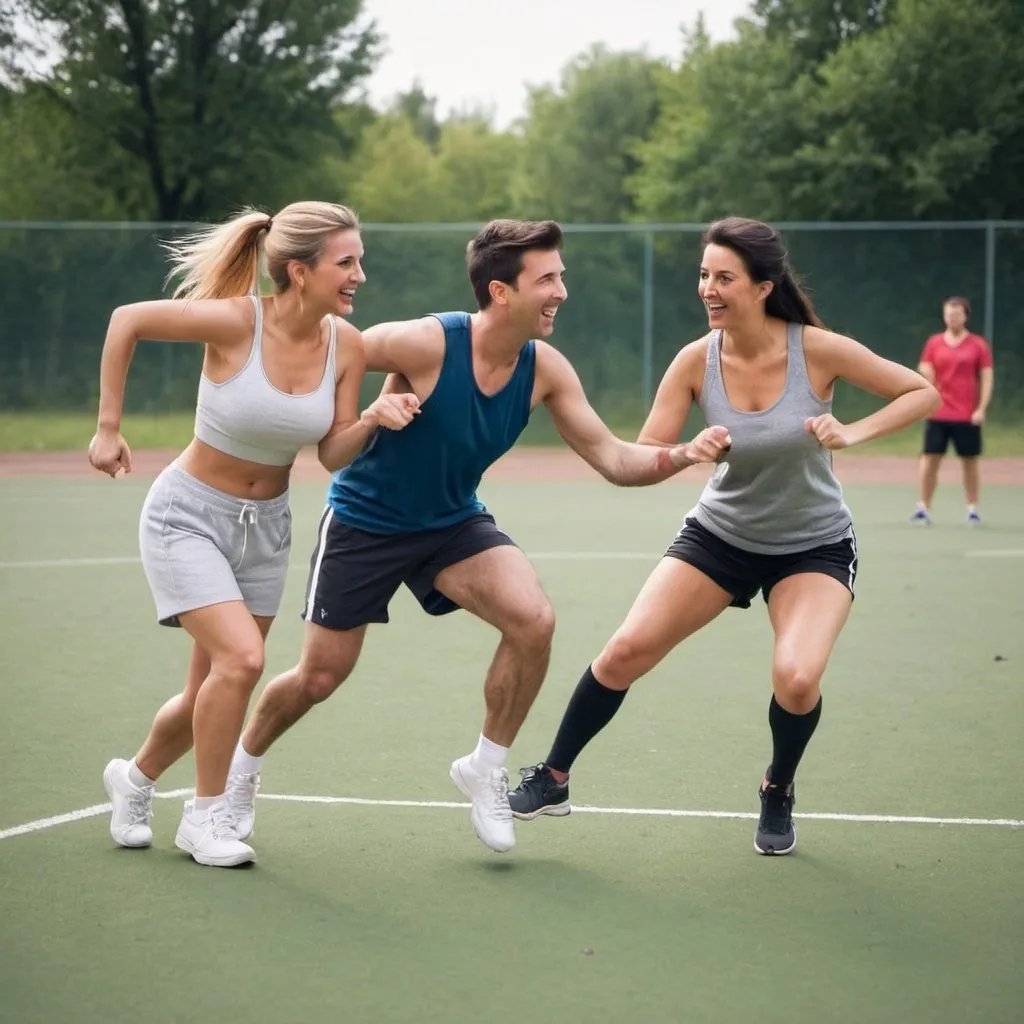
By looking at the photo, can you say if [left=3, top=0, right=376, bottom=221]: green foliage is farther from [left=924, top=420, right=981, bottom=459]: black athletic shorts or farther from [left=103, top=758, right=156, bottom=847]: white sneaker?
[left=103, top=758, right=156, bottom=847]: white sneaker

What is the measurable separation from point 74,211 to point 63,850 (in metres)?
34.1

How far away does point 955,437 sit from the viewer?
15227 millimetres

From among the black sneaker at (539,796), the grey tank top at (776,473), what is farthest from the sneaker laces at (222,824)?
the grey tank top at (776,473)

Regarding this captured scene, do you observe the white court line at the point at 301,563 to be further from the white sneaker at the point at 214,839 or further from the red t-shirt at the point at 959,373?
the white sneaker at the point at 214,839

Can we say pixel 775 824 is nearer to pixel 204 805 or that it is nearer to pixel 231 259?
pixel 204 805

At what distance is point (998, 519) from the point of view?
1541cm

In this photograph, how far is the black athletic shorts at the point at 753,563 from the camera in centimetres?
554

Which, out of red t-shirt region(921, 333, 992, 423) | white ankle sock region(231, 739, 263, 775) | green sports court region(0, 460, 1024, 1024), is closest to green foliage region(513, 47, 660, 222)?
red t-shirt region(921, 333, 992, 423)

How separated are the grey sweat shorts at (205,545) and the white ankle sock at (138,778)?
0.49 metres

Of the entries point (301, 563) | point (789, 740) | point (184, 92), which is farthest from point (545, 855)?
point (184, 92)

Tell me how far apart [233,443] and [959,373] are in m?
11.2

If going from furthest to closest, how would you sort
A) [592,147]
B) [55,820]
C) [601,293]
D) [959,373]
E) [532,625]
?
[592,147] < [601,293] < [959,373] < [55,820] < [532,625]

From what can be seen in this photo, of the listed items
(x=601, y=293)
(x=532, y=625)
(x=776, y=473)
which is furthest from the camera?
(x=601, y=293)

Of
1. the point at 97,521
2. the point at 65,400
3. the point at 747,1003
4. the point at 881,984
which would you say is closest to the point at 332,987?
the point at 747,1003
